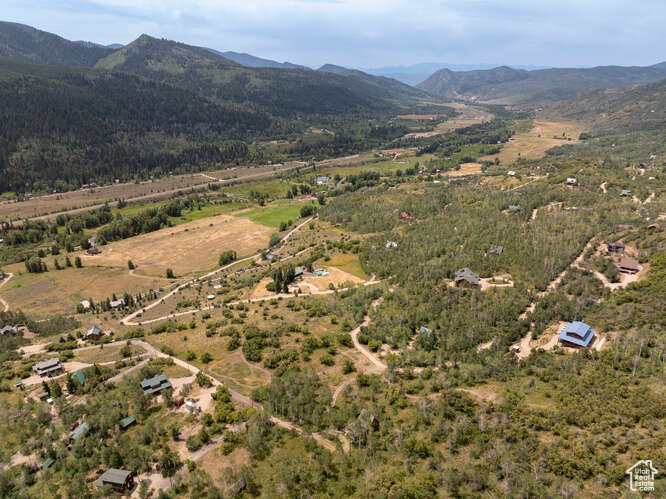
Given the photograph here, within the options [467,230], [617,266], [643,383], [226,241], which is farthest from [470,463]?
[226,241]

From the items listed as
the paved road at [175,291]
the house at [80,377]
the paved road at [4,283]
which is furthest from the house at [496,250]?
the paved road at [4,283]

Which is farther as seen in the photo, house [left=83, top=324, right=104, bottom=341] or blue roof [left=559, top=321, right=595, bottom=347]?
house [left=83, top=324, right=104, bottom=341]

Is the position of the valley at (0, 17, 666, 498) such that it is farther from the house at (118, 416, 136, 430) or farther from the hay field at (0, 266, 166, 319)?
the hay field at (0, 266, 166, 319)

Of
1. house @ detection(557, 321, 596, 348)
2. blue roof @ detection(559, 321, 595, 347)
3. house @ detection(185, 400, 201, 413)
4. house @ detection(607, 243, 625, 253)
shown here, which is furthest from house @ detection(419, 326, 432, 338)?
house @ detection(607, 243, 625, 253)

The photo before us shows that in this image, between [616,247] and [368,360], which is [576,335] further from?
[616,247]

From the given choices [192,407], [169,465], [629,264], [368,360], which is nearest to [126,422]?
[192,407]

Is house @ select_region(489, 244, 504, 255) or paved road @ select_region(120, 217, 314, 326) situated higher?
house @ select_region(489, 244, 504, 255)
